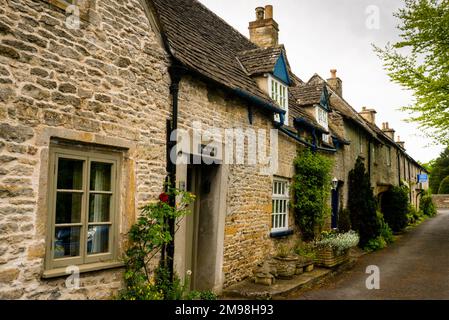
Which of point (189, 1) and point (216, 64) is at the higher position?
point (189, 1)

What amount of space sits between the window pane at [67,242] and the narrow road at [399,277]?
4.72m

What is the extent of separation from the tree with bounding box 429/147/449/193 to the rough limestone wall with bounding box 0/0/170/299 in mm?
65113

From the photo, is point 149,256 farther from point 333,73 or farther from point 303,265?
point 333,73

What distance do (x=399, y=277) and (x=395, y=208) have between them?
519 inches

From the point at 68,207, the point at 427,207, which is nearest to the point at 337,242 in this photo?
the point at 68,207

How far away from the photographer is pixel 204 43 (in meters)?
9.36

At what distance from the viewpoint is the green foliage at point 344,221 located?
596 inches

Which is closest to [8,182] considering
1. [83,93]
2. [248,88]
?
[83,93]

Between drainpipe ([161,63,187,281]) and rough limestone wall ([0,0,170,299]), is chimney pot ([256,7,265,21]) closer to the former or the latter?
drainpipe ([161,63,187,281])

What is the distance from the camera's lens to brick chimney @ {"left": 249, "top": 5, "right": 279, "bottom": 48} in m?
14.7

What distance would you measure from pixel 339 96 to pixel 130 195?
16330 millimetres

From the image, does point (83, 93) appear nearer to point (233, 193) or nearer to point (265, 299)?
point (233, 193)

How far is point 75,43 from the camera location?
499cm

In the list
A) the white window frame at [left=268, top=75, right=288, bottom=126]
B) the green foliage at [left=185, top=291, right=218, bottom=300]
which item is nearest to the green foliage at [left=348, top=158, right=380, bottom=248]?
the white window frame at [left=268, top=75, right=288, bottom=126]
